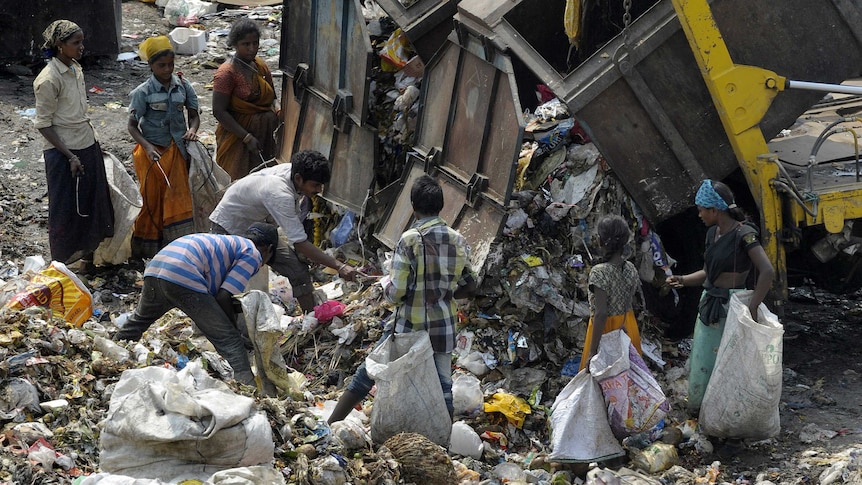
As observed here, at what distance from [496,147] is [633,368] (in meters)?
1.61

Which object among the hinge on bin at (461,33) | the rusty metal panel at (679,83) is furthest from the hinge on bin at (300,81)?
the rusty metal panel at (679,83)

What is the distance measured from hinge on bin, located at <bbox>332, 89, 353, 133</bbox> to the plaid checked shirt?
245 cm

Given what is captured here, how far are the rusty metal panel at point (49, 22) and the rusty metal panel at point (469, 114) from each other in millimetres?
5738

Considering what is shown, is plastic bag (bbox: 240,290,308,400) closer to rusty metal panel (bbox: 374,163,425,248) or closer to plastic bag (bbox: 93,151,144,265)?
rusty metal panel (bbox: 374,163,425,248)

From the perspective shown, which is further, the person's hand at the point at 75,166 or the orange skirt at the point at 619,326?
the person's hand at the point at 75,166

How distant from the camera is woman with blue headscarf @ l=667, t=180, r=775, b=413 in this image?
495 centimetres

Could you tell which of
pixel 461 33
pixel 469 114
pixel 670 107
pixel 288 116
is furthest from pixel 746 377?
pixel 288 116

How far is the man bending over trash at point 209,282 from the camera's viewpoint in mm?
4941

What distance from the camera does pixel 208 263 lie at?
5.01m

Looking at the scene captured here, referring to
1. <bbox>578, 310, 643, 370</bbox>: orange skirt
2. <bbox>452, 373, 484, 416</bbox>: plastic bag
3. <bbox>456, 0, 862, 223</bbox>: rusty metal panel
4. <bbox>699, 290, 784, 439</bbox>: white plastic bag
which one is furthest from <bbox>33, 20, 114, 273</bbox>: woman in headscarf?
<bbox>699, 290, 784, 439</bbox>: white plastic bag

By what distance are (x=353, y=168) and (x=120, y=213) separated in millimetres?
1564

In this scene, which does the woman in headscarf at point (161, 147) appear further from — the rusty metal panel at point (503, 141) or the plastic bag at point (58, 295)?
the rusty metal panel at point (503, 141)

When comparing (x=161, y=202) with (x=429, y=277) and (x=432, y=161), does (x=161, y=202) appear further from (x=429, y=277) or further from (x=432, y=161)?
(x=429, y=277)

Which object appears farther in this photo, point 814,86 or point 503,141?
point 503,141
